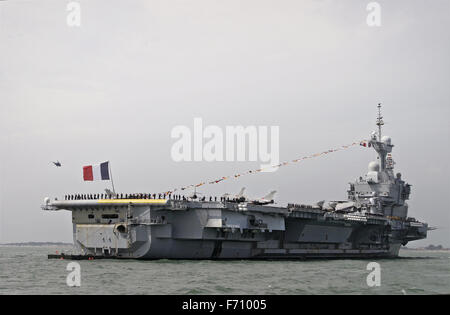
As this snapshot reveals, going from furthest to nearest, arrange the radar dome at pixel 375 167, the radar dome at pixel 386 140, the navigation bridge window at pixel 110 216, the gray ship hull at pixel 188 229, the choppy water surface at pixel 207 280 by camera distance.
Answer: the radar dome at pixel 386 140
the radar dome at pixel 375 167
the navigation bridge window at pixel 110 216
the gray ship hull at pixel 188 229
the choppy water surface at pixel 207 280

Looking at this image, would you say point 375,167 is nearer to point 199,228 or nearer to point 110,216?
point 199,228

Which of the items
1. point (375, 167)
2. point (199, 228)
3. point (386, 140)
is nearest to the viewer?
point (199, 228)

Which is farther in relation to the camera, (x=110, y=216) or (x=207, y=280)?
(x=110, y=216)

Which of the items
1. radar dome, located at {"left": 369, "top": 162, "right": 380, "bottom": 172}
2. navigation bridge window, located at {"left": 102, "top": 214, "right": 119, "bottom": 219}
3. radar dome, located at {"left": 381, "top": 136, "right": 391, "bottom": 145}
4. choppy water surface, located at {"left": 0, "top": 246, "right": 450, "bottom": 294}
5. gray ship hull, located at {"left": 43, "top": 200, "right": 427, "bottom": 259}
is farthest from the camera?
radar dome, located at {"left": 381, "top": 136, "right": 391, "bottom": 145}

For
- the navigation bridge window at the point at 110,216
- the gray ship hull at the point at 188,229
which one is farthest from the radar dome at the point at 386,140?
the navigation bridge window at the point at 110,216

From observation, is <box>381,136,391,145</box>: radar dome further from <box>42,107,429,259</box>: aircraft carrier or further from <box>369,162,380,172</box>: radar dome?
<box>42,107,429,259</box>: aircraft carrier

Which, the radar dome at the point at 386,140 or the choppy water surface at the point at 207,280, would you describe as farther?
the radar dome at the point at 386,140

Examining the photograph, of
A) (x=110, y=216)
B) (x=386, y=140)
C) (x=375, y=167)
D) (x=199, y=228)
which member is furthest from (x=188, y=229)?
(x=386, y=140)

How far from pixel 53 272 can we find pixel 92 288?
6.98 meters

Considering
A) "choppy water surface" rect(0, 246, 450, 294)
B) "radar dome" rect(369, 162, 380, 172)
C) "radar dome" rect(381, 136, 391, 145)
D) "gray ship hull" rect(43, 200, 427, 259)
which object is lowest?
"choppy water surface" rect(0, 246, 450, 294)

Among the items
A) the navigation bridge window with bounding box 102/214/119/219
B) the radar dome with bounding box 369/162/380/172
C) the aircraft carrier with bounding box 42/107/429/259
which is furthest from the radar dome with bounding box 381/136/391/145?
the navigation bridge window with bounding box 102/214/119/219

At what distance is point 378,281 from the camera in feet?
79.7

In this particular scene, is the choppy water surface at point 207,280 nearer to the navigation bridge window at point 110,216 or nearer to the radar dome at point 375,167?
the navigation bridge window at point 110,216
